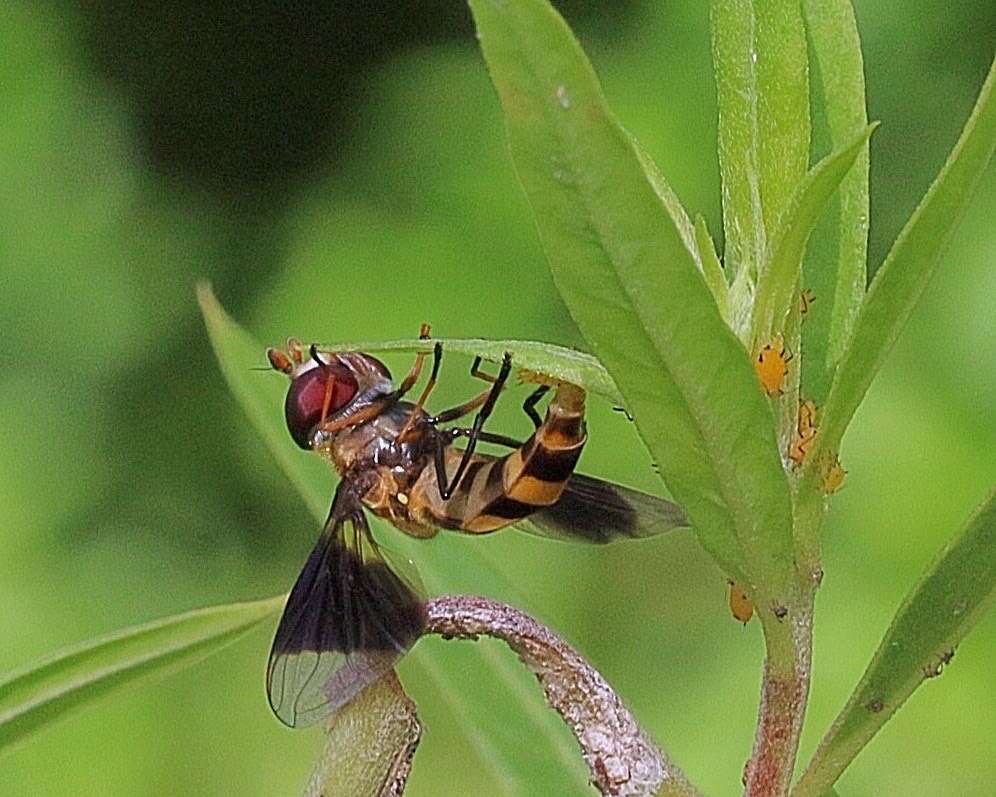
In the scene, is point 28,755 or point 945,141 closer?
point 28,755

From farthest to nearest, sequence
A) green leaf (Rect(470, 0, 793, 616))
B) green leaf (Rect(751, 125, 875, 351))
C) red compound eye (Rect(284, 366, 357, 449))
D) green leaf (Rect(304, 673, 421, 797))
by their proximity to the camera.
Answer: red compound eye (Rect(284, 366, 357, 449)) → green leaf (Rect(304, 673, 421, 797)) → green leaf (Rect(751, 125, 875, 351)) → green leaf (Rect(470, 0, 793, 616))

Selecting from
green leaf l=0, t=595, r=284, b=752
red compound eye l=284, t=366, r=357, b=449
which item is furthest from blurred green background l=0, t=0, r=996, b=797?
green leaf l=0, t=595, r=284, b=752

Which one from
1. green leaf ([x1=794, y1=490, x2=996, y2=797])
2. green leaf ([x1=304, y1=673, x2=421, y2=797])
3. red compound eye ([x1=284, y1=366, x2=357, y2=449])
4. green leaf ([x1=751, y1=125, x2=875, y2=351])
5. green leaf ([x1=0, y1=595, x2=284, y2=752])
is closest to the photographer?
green leaf ([x1=751, y1=125, x2=875, y2=351])

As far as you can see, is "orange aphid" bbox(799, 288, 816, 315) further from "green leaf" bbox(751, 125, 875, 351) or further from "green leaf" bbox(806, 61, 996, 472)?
"green leaf" bbox(806, 61, 996, 472)

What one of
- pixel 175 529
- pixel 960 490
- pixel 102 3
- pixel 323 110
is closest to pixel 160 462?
pixel 175 529

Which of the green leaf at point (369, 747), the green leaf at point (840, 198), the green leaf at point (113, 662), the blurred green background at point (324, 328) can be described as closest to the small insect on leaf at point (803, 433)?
the green leaf at point (840, 198)

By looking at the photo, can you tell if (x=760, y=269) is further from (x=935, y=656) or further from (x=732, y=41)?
(x=935, y=656)
